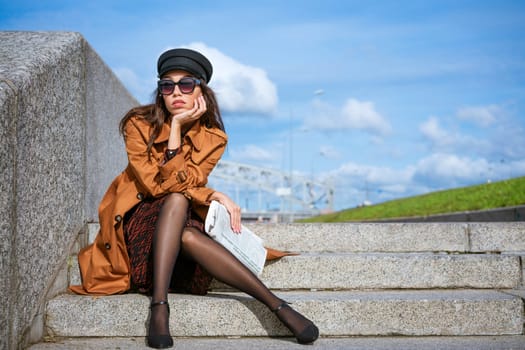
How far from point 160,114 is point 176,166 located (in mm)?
398

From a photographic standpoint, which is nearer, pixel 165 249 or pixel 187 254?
pixel 165 249

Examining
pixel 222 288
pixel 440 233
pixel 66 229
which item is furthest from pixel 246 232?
pixel 440 233

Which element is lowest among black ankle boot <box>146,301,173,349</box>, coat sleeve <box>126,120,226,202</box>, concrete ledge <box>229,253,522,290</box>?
black ankle boot <box>146,301,173,349</box>

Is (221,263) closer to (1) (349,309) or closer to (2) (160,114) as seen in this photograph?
(1) (349,309)

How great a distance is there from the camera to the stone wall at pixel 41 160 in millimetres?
2150

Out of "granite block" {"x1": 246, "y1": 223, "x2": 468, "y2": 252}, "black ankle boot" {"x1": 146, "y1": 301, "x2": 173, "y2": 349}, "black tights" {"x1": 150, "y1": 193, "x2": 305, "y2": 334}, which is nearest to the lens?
"black ankle boot" {"x1": 146, "y1": 301, "x2": 173, "y2": 349}

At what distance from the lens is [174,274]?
116 inches

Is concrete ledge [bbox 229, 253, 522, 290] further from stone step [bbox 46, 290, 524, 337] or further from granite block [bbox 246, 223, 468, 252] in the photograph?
granite block [bbox 246, 223, 468, 252]

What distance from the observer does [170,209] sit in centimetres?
261

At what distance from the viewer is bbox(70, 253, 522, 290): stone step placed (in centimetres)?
312

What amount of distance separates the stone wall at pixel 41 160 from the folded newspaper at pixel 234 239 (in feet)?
2.64

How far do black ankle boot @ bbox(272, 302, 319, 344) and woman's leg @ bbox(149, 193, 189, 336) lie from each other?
527 millimetres

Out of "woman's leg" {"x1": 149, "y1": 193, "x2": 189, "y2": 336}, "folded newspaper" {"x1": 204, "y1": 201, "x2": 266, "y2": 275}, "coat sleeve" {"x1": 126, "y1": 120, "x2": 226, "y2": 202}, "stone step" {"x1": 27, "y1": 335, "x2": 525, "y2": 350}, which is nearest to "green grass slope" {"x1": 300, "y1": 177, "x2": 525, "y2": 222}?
"stone step" {"x1": 27, "y1": 335, "x2": 525, "y2": 350}

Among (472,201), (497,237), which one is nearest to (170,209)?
(497,237)
